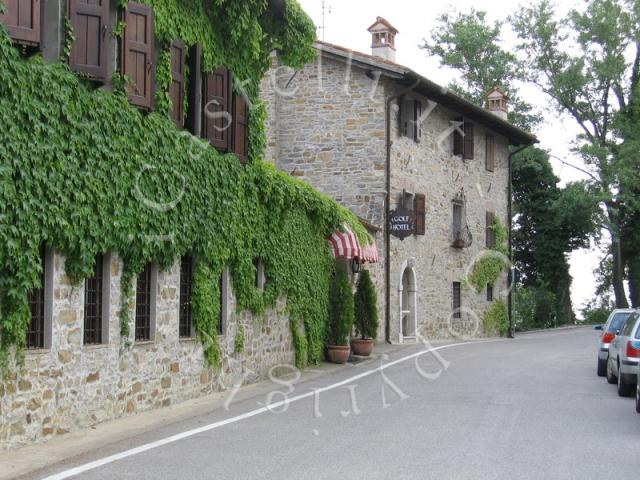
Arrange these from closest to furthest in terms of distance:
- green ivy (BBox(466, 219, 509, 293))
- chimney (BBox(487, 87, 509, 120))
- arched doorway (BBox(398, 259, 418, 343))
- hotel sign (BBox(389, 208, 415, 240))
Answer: hotel sign (BBox(389, 208, 415, 240)), arched doorway (BBox(398, 259, 418, 343)), green ivy (BBox(466, 219, 509, 293)), chimney (BBox(487, 87, 509, 120))

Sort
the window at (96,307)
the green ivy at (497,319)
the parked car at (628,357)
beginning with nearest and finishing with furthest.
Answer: the window at (96,307)
the parked car at (628,357)
the green ivy at (497,319)

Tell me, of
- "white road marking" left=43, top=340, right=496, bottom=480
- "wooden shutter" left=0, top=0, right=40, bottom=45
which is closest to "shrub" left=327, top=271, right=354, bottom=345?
"white road marking" left=43, top=340, right=496, bottom=480

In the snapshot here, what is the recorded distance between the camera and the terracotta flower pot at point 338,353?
20.7 m

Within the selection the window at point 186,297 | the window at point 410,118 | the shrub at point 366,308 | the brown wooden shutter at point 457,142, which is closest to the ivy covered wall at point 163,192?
the window at point 186,297

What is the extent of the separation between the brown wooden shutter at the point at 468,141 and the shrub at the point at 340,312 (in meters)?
13.4

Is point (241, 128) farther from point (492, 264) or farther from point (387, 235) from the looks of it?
point (492, 264)

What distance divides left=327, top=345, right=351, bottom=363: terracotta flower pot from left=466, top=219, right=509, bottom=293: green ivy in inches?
562

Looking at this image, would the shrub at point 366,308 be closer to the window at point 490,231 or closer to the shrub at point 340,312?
the shrub at point 340,312

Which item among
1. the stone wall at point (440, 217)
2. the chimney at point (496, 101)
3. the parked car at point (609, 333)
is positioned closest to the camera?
the parked car at point (609, 333)

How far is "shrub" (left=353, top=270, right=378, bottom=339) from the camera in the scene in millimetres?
22812

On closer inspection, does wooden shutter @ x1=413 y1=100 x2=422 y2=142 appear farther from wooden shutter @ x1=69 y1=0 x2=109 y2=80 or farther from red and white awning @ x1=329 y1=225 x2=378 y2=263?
wooden shutter @ x1=69 y1=0 x2=109 y2=80

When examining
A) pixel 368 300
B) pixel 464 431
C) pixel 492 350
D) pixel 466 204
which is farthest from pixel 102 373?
pixel 466 204

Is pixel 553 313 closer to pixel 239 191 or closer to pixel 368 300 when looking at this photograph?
pixel 368 300

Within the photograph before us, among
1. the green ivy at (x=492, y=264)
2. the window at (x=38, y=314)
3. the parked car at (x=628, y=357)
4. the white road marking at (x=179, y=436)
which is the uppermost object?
the green ivy at (x=492, y=264)
